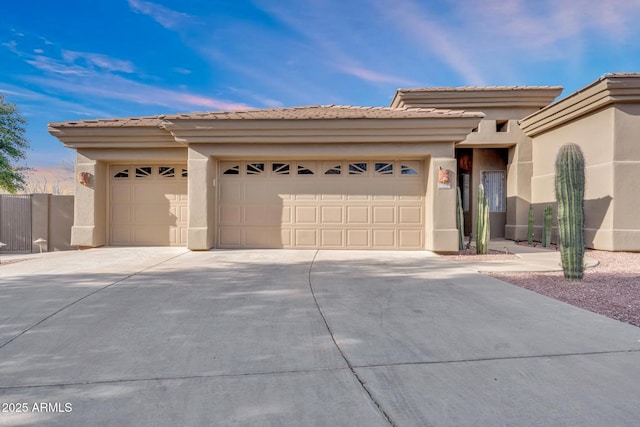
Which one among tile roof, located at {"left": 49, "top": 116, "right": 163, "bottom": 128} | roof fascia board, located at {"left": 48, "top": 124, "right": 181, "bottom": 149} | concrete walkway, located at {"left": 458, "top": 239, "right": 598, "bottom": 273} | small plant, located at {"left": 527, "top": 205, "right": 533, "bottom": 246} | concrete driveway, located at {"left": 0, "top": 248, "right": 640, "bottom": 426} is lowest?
concrete driveway, located at {"left": 0, "top": 248, "right": 640, "bottom": 426}

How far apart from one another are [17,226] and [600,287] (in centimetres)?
1554

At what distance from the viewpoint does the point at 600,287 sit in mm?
6012

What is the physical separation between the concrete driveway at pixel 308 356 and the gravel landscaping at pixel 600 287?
42 cm

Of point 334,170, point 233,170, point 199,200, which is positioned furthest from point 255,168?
point 334,170

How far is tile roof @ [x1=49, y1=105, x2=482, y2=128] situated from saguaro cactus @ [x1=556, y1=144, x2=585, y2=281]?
3.52 m

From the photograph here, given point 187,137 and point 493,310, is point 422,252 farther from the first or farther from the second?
point 187,137

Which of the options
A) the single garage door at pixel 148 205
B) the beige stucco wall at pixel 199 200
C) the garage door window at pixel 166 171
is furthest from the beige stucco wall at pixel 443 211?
the garage door window at pixel 166 171

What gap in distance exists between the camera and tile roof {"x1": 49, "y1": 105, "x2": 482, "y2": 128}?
9.60 metres

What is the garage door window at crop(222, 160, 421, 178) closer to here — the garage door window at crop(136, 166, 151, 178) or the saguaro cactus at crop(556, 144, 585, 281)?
the garage door window at crop(136, 166, 151, 178)

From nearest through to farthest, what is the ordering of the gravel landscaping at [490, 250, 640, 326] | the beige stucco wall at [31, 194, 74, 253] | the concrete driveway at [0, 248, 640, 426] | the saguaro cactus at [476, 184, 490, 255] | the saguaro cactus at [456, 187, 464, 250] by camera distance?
the concrete driveway at [0, 248, 640, 426], the gravel landscaping at [490, 250, 640, 326], the saguaro cactus at [476, 184, 490, 255], the saguaro cactus at [456, 187, 464, 250], the beige stucco wall at [31, 194, 74, 253]

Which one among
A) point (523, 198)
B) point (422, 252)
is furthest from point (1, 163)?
point (523, 198)

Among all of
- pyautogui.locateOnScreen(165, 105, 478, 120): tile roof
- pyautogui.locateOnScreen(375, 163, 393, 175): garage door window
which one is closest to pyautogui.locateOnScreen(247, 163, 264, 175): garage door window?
pyautogui.locateOnScreen(165, 105, 478, 120): tile roof

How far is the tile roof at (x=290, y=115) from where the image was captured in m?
9.60

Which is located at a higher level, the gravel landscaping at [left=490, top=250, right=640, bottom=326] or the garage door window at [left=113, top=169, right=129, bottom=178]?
the garage door window at [left=113, top=169, right=129, bottom=178]
